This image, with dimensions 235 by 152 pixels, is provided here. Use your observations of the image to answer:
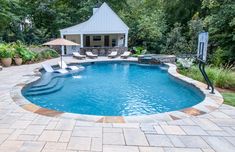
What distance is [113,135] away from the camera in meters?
3.85

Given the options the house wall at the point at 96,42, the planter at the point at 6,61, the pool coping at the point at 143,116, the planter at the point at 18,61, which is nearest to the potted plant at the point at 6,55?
the planter at the point at 6,61

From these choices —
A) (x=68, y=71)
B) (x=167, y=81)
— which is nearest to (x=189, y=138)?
(x=167, y=81)

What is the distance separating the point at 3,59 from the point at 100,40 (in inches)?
498

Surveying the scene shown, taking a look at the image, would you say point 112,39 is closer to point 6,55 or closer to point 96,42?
point 96,42

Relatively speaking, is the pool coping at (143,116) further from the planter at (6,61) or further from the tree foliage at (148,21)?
the tree foliage at (148,21)

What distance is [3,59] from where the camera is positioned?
1223cm

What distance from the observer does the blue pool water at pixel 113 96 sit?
666 cm

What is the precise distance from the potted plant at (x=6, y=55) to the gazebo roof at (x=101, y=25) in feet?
27.9

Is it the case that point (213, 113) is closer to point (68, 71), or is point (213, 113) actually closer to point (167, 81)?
point (167, 81)

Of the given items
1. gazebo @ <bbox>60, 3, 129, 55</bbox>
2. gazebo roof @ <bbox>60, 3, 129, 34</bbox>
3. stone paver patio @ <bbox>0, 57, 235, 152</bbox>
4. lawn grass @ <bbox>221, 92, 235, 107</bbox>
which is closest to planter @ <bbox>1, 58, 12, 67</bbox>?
gazebo @ <bbox>60, 3, 129, 55</bbox>

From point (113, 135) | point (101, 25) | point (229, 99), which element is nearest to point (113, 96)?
point (229, 99)

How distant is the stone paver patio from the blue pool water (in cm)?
189

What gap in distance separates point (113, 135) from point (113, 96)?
4144 millimetres

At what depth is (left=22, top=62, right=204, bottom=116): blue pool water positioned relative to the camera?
6660 millimetres
